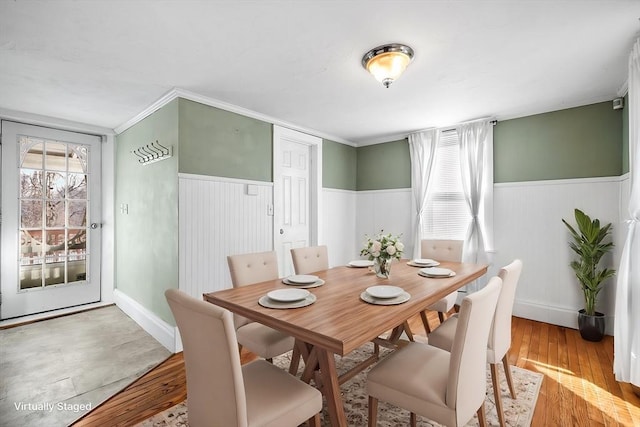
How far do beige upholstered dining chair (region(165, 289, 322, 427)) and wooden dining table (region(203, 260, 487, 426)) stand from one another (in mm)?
202

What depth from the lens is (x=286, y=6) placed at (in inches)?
68.0

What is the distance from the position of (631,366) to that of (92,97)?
16.9 feet

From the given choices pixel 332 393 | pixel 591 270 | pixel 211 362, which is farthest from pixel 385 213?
pixel 211 362

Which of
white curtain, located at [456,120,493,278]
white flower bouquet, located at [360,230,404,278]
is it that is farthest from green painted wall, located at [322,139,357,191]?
white flower bouquet, located at [360,230,404,278]

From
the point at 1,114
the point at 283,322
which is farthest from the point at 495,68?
the point at 1,114

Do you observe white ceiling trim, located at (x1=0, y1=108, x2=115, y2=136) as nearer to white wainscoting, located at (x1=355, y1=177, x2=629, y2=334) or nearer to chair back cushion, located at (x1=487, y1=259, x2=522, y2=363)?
chair back cushion, located at (x1=487, y1=259, x2=522, y2=363)

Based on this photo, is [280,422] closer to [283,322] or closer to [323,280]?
[283,322]

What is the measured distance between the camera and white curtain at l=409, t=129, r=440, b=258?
434 cm

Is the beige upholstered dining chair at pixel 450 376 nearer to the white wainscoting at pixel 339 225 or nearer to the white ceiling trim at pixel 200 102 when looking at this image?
the white ceiling trim at pixel 200 102

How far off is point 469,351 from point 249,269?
1.64 meters

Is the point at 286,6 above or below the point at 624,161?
above

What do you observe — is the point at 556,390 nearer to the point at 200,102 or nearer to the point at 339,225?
the point at 339,225

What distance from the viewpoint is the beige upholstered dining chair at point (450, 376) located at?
1.25 meters

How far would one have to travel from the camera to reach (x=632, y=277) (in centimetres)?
213
